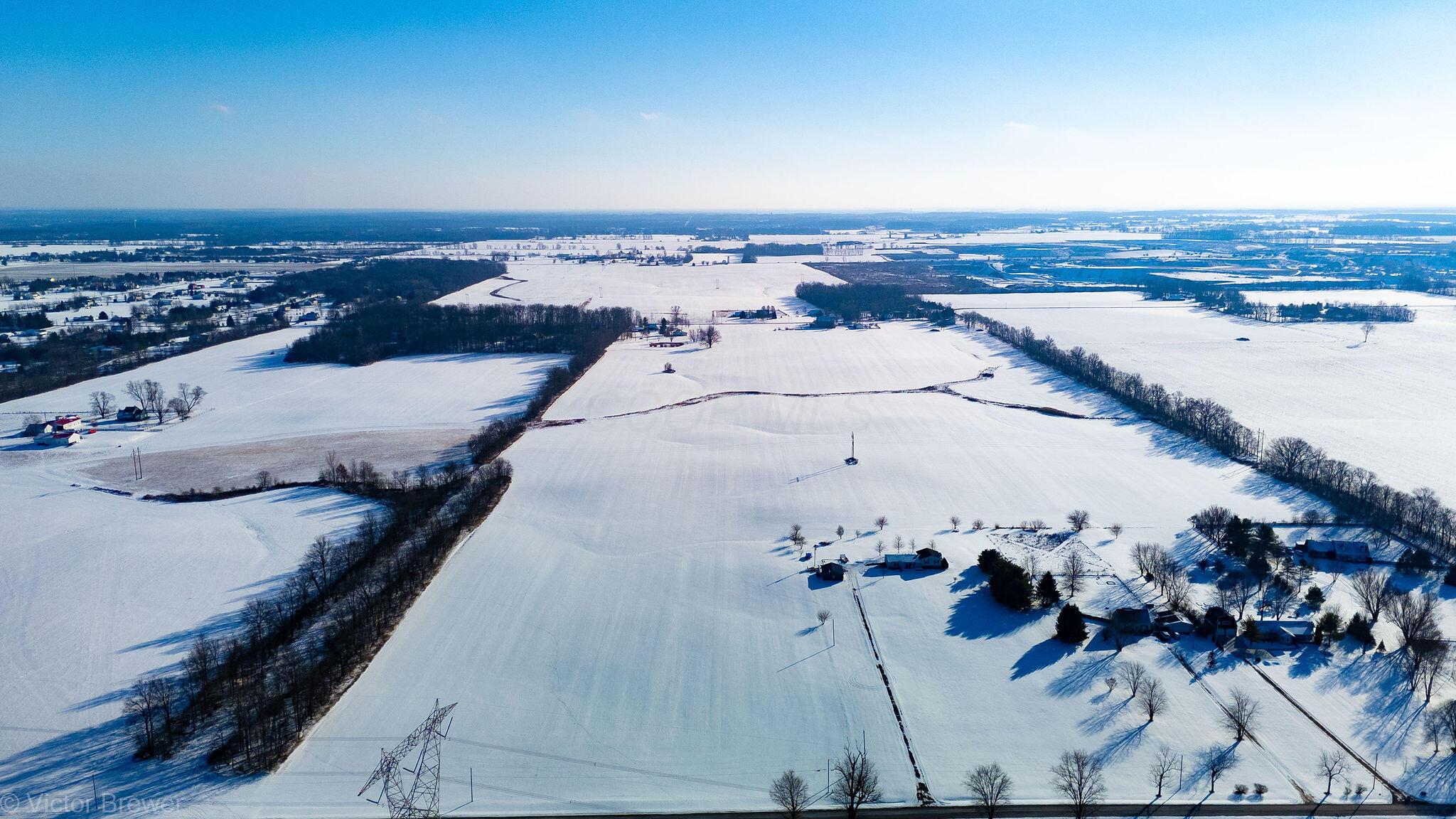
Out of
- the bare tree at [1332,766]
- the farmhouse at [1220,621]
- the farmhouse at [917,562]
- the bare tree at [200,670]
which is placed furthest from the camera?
the farmhouse at [917,562]

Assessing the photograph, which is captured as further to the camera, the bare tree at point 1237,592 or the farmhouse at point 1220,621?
the bare tree at point 1237,592

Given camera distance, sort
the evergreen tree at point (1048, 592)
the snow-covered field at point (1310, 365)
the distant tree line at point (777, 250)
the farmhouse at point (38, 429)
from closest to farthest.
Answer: the evergreen tree at point (1048, 592)
the snow-covered field at point (1310, 365)
the farmhouse at point (38, 429)
the distant tree line at point (777, 250)

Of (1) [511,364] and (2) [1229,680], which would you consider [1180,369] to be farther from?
(1) [511,364]

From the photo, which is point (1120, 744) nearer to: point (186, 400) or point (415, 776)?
point (415, 776)

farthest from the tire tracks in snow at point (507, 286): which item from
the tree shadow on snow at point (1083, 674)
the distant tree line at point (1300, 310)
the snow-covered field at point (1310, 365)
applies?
the tree shadow on snow at point (1083, 674)

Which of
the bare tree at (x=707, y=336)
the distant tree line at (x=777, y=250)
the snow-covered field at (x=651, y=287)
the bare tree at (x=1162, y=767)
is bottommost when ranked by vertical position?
the bare tree at (x=1162, y=767)

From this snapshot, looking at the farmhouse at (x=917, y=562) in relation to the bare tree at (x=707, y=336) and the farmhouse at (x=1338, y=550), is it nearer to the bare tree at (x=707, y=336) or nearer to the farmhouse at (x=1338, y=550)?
the farmhouse at (x=1338, y=550)

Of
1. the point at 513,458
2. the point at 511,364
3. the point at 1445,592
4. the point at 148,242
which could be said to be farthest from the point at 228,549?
the point at 148,242
